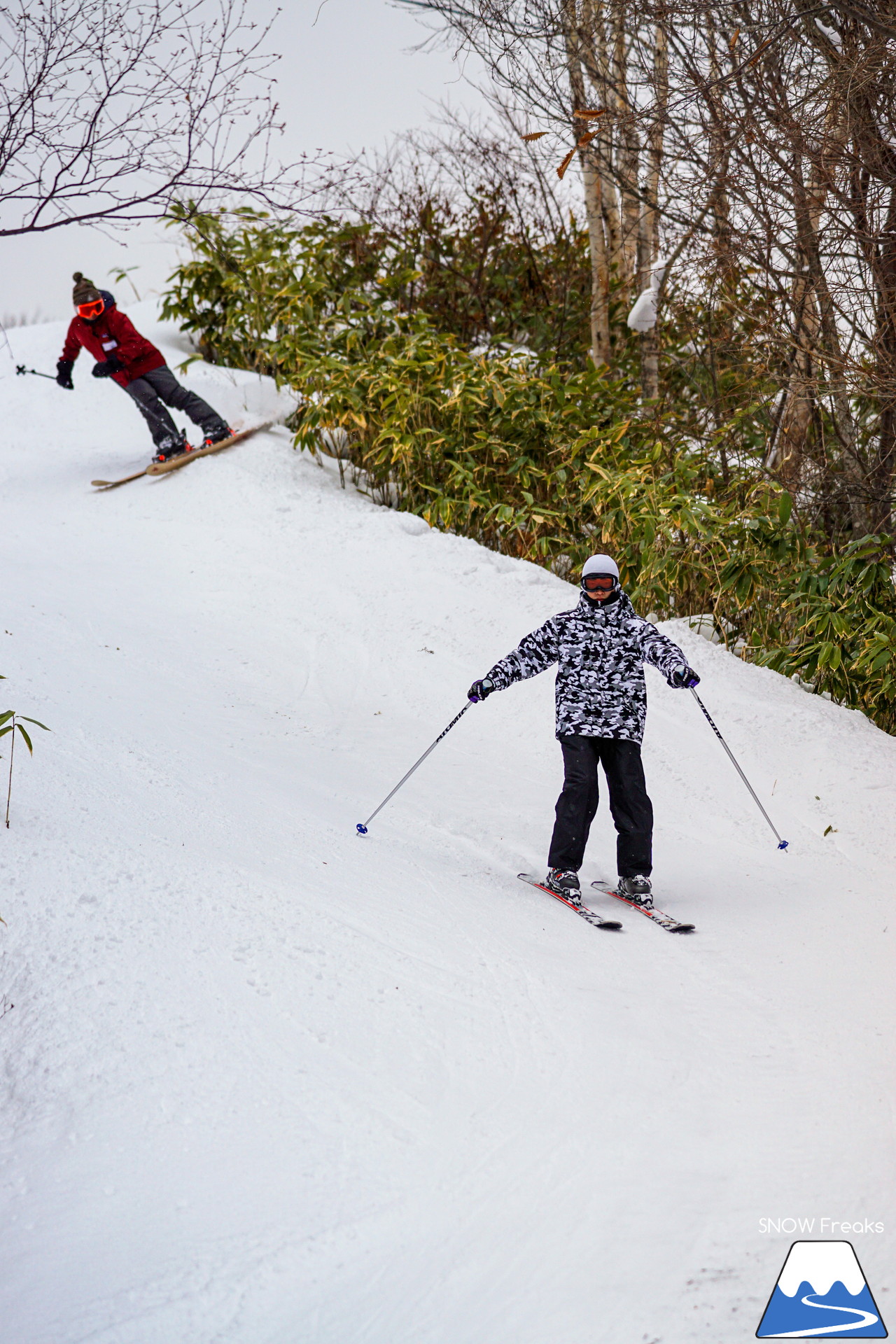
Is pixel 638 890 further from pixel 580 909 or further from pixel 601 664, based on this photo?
pixel 601 664

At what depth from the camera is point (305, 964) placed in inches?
121

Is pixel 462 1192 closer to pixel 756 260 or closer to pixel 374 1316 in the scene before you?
pixel 374 1316

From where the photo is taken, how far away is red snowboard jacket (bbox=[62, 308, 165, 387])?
8367 millimetres

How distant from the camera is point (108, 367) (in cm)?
839

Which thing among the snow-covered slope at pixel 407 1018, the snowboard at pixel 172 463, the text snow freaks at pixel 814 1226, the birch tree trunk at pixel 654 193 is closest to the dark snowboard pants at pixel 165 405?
the snowboard at pixel 172 463

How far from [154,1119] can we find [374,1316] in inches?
28.6

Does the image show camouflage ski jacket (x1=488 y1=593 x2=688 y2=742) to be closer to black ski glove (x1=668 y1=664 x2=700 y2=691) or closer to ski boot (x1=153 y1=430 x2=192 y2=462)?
black ski glove (x1=668 y1=664 x2=700 y2=691)

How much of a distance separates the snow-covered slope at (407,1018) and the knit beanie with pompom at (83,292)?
11.9 feet

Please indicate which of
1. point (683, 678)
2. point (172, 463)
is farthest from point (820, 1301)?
point (172, 463)

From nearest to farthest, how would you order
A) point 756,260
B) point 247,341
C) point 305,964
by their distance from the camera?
point 305,964 < point 756,260 < point 247,341

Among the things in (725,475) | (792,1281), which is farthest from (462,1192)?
(725,475)

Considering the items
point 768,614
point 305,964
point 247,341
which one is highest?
point 247,341

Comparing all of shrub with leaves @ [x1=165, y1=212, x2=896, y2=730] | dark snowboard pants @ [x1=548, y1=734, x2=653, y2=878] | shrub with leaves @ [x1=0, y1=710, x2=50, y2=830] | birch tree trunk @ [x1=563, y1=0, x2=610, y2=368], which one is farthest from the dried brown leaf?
shrub with leaves @ [x1=0, y1=710, x2=50, y2=830]

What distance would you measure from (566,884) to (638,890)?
1.02 feet
